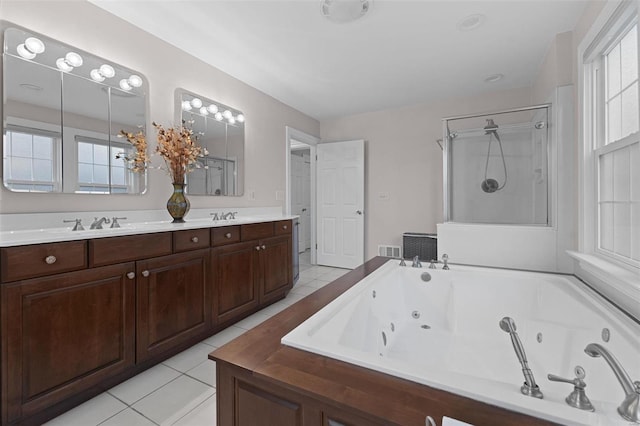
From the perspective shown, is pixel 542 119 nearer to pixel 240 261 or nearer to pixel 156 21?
pixel 240 261

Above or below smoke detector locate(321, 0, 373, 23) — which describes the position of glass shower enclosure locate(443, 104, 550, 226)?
below

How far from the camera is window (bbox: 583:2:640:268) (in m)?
1.37

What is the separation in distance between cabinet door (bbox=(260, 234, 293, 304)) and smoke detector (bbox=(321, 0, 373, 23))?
6.39 ft

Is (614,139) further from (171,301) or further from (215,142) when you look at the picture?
(215,142)

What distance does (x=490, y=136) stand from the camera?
271 centimetres

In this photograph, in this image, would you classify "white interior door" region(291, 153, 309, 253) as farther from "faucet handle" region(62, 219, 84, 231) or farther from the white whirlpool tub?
"faucet handle" region(62, 219, 84, 231)

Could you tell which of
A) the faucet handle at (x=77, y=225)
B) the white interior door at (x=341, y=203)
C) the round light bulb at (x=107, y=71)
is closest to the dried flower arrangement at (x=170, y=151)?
the round light bulb at (x=107, y=71)

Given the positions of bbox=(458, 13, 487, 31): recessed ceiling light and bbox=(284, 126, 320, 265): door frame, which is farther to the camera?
bbox=(284, 126, 320, 265): door frame

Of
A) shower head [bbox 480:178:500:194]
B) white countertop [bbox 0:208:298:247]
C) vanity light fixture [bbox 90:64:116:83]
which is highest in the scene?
vanity light fixture [bbox 90:64:116:83]

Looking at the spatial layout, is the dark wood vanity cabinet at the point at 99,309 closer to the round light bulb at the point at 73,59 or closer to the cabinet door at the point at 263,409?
the cabinet door at the point at 263,409

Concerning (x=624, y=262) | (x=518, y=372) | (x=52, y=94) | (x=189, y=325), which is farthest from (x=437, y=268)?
(x=52, y=94)

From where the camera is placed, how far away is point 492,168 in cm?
277

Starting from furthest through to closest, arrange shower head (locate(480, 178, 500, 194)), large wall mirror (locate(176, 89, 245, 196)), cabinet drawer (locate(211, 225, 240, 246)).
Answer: shower head (locate(480, 178, 500, 194)) → large wall mirror (locate(176, 89, 245, 196)) → cabinet drawer (locate(211, 225, 240, 246))

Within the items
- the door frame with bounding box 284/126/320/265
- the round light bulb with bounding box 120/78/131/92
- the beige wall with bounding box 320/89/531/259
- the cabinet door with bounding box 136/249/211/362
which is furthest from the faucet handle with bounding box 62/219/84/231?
the beige wall with bounding box 320/89/531/259
